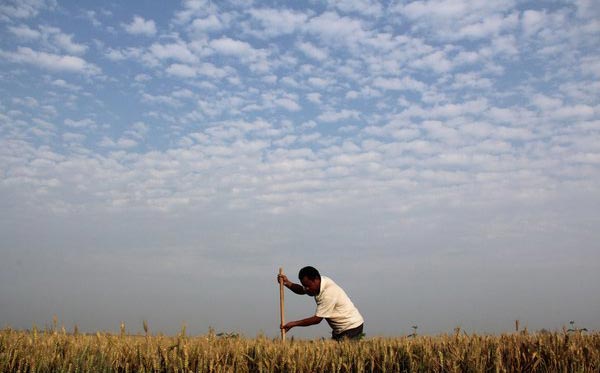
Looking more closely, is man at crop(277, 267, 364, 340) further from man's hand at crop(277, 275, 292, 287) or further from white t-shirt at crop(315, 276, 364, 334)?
man's hand at crop(277, 275, 292, 287)

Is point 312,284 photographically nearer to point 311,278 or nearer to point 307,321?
point 311,278

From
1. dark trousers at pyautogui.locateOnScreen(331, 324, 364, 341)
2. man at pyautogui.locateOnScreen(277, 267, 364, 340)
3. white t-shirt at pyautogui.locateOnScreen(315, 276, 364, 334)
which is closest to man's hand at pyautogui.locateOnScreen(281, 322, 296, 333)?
man at pyautogui.locateOnScreen(277, 267, 364, 340)

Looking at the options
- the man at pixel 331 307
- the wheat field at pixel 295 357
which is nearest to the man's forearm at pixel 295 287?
the man at pixel 331 307

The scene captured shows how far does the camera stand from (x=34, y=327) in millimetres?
7887

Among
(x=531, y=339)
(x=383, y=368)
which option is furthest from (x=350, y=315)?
(x=383, y=368)

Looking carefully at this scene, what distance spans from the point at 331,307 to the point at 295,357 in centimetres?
341

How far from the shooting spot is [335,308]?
34.5ft

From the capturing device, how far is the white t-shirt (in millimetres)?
10289

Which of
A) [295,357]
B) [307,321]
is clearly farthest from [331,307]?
[295,357]

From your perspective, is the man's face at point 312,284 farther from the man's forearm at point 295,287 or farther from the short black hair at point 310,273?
the man's forearm at point 295,287

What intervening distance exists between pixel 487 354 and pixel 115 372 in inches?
162

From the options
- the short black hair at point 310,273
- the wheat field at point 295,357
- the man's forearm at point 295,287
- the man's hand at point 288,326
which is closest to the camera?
the wheat field at point 295,357

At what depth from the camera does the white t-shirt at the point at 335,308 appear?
10.3 m

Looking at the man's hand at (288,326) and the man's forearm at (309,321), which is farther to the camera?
the man's hand at (288,326)
